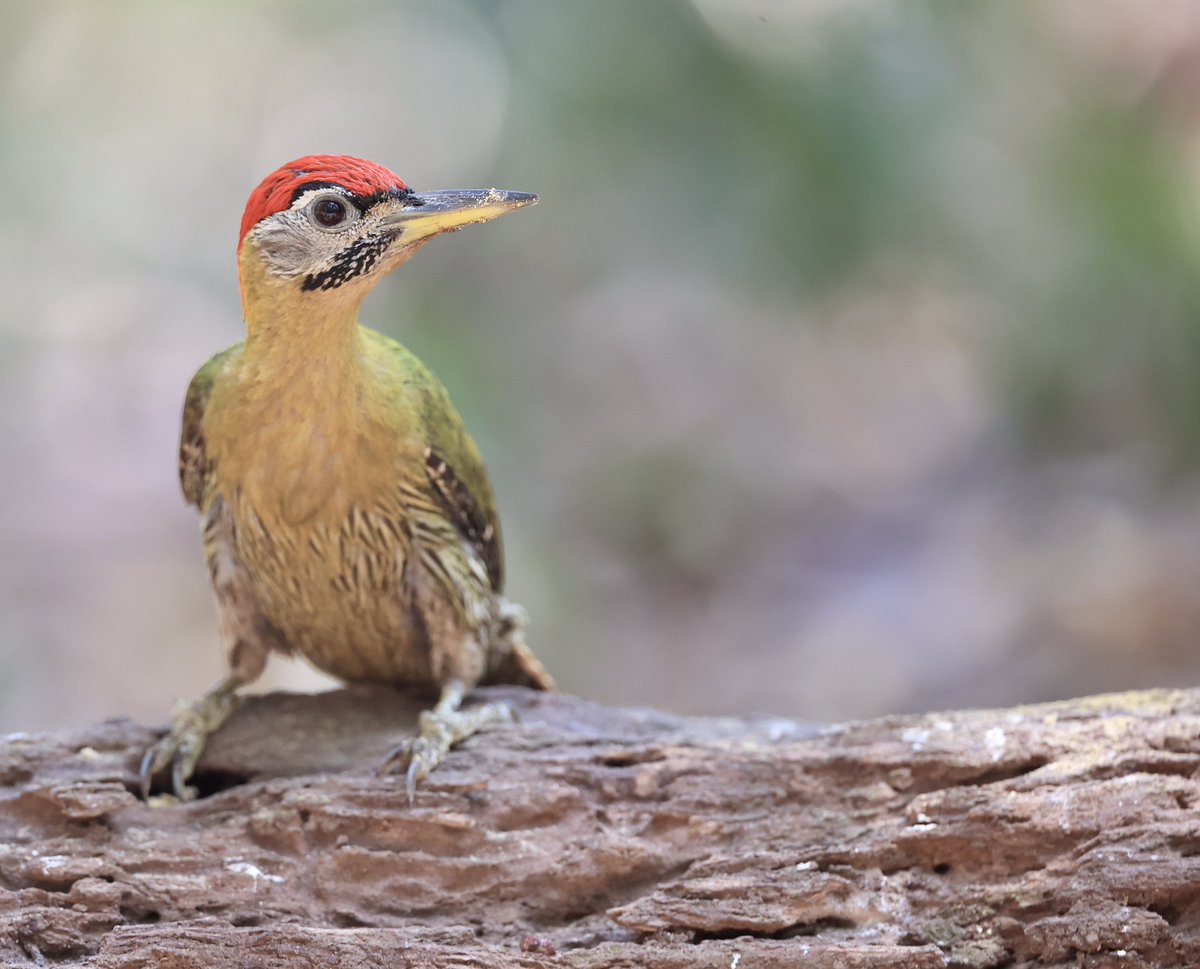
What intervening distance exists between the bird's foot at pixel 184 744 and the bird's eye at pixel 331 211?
1.59m

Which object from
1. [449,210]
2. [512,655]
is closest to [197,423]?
[449,210]

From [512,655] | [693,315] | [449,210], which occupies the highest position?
[693,315]

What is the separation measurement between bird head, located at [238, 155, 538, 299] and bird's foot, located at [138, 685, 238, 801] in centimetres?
142

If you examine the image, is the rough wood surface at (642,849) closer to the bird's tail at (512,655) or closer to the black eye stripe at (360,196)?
the bird's tail at (512,655)

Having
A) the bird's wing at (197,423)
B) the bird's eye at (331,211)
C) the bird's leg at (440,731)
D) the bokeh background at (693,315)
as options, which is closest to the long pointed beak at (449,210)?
the bird's eye at (331,211)

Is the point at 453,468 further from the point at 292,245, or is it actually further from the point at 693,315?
the point at 693,315

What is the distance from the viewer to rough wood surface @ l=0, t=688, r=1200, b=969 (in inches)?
124

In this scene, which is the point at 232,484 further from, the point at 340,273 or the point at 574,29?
the point at 574,29

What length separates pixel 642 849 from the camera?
3.55 meters

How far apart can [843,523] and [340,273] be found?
712 cm

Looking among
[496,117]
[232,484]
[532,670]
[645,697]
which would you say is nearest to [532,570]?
[645,697]

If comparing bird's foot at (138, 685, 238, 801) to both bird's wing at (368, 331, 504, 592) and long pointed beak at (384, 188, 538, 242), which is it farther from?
long pointed beak at (384, 188, 538, 242)

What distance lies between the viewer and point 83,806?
3701 mm

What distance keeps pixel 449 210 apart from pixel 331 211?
0.36 m
